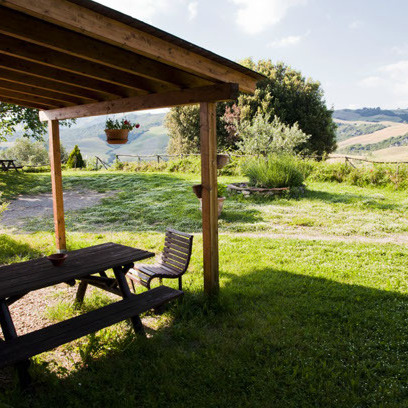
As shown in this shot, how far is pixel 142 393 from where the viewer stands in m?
2.65

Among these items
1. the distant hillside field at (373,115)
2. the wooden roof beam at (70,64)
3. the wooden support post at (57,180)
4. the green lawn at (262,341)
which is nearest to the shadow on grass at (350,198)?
the green lawn at (262,341)

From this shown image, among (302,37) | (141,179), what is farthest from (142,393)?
(302,37)

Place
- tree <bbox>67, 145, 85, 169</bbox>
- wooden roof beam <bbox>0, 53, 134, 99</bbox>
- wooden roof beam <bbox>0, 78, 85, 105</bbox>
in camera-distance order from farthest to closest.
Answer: tree <bbox>67, 145, 85, 169</bbox> < wooden roof beam <bbox>0, 78, 85, 105</bbox> < wooden roof beam <bbox>0, 53, 134, 99</bbox>

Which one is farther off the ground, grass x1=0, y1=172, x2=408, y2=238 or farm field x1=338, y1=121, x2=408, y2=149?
farm field x1=338, y1=121, x2=408, y2=149

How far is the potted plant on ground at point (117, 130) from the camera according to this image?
5.17 m

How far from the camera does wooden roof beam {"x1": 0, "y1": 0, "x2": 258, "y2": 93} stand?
217cm

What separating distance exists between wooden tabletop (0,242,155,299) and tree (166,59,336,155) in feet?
66.5

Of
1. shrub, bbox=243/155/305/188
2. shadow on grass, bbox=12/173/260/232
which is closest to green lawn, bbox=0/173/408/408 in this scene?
shadow on grass, bbox=12/173/260/232

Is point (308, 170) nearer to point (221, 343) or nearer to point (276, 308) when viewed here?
point (276, 308)

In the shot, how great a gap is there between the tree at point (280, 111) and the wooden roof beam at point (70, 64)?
19.5 m

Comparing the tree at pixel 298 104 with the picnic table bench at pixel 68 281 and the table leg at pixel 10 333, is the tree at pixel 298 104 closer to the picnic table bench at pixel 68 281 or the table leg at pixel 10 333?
the picnic table bench at pixel 68 281

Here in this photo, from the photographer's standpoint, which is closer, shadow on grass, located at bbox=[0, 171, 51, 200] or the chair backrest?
the chair backrest

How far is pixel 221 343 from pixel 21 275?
6.45 feet

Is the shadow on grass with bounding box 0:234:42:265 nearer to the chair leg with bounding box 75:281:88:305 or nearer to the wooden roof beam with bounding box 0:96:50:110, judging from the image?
the chair leg with bounding box 75:281:88:305
